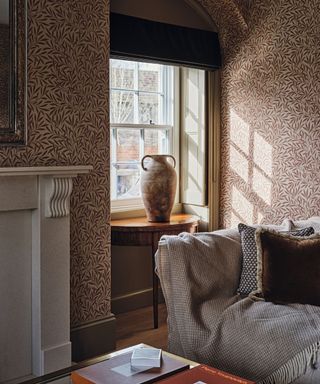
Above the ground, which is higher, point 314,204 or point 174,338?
point 314,204

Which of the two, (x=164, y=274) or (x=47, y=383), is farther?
(x=164, y=274)

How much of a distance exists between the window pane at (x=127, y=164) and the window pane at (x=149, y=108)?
0.44 ft

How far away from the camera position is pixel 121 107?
4.26m

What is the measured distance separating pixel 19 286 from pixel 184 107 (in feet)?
7.30

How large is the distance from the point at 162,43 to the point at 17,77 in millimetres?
1455

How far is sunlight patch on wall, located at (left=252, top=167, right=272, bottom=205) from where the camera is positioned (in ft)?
13.9

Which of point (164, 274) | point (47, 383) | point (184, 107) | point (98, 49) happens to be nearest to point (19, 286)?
point (164, 274)

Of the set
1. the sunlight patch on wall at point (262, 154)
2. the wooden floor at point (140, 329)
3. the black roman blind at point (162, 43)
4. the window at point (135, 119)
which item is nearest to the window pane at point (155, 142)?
the window at point (135, 119)

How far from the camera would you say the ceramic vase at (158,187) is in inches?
153

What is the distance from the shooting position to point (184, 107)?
464 centimetres

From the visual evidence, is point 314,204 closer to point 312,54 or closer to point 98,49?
point 312,54

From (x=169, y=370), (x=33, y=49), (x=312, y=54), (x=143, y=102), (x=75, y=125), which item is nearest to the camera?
(x=169, y=370)

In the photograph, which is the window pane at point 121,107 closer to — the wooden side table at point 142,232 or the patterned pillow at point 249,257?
the wooden side table at point 142,232

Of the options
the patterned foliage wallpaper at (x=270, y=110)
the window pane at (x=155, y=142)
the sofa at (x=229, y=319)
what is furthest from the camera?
the window pane at (x=155, y=142)
